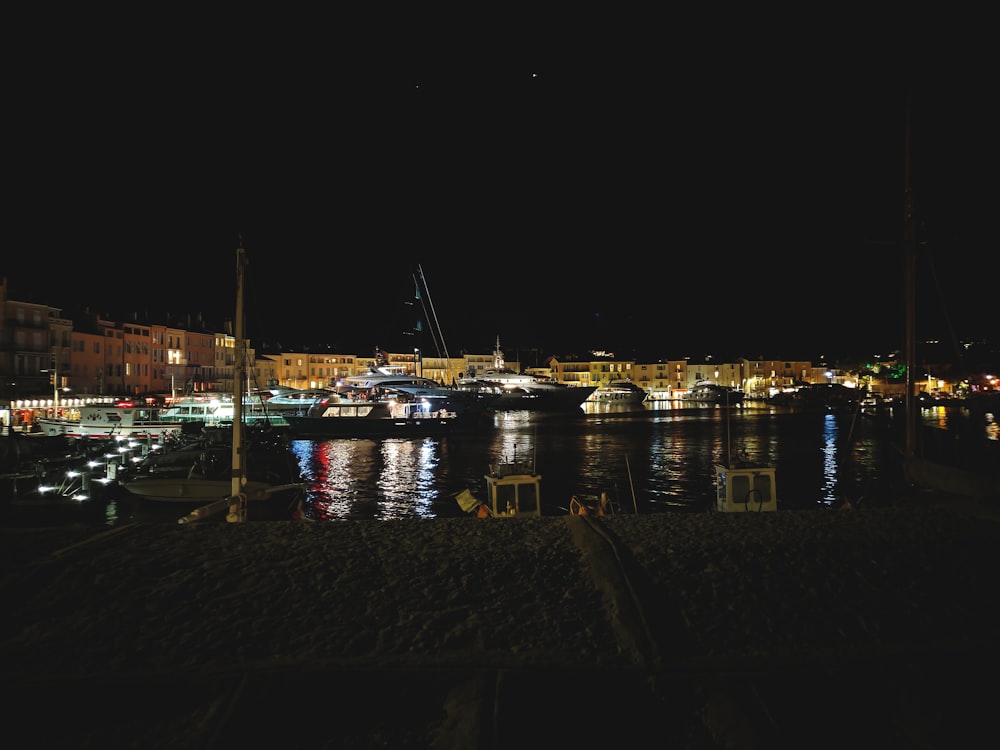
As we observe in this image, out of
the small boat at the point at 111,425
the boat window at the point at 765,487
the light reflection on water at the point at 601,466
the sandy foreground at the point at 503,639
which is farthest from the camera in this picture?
the small boat at the point at 111,425

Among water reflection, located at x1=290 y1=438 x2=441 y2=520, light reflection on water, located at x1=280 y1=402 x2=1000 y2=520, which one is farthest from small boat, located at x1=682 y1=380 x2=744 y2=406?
water reflection, located at x1=290 y1=438 x2=441 y2=520

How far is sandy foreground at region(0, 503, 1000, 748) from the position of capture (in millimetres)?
4020

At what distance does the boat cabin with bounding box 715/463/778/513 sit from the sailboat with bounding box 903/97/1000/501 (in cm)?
242

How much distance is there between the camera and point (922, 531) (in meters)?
6.60

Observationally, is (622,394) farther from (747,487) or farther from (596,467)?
(747,487)

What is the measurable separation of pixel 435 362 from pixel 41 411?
99.3m

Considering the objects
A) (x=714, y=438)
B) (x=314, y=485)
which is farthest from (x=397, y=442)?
(x=714, y=438)

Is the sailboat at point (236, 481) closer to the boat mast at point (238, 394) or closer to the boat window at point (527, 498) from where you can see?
the boat mast at point (238, 394)

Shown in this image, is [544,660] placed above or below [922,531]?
below

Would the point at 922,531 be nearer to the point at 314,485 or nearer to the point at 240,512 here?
the point at 240,512

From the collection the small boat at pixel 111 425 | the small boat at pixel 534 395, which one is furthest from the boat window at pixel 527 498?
the small boat at pixel 534 395

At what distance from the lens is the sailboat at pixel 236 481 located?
39.1 ft

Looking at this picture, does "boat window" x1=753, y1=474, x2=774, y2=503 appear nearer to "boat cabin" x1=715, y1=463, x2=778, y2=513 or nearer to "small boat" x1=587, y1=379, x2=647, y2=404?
"boat cabin" x1=715, y1=463, x2=778, y2=513

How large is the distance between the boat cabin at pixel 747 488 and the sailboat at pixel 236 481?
9427mm
